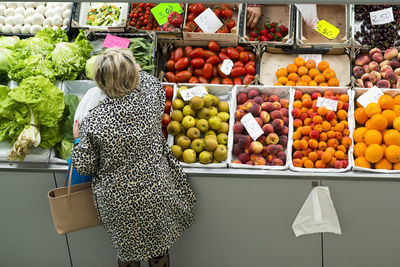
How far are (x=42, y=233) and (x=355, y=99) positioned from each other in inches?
96.2

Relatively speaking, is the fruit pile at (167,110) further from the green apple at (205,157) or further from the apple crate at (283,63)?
the apple crate at (283,63)

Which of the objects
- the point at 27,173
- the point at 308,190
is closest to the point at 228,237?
the point at 308,190

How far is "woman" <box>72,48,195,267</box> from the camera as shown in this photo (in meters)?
2.19

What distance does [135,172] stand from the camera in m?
2.38

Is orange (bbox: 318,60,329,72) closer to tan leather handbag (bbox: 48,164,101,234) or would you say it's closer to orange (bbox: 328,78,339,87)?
orange (bbox: 328,78,339,87)

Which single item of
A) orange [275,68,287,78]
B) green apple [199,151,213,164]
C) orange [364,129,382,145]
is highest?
orange [275,68,287,78]

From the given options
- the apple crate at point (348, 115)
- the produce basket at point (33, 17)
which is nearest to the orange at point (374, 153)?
the apple crate at point (348, 115)

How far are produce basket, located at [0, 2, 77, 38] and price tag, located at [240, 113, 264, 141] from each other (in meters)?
1.67

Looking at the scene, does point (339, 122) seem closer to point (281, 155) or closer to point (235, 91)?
point (281, 155)

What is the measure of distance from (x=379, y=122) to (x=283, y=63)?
1.00 meters

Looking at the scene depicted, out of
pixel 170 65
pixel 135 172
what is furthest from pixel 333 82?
pixel 135 172

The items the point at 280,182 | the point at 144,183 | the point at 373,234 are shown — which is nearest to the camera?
the point at 144,183

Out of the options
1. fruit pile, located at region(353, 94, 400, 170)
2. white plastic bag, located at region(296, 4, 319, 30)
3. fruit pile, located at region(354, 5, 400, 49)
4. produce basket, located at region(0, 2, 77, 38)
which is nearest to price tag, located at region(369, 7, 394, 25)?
fruit pile, located at region(354, 5, 400, 49)

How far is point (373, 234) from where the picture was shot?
3016mm
